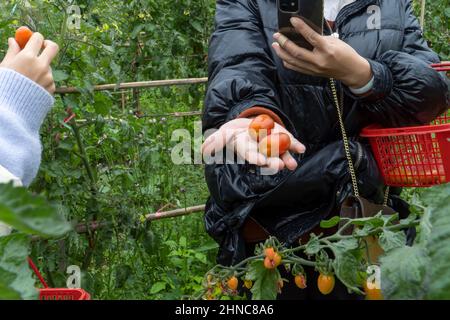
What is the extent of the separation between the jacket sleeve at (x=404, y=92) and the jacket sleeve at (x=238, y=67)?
212mm

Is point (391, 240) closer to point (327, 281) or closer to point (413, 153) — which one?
point (327, 281)

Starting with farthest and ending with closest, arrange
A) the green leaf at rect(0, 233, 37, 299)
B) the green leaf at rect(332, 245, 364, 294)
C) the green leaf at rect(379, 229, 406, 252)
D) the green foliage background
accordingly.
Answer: the green foliage background
the green leaf at rect(332, 245, 364, 294)
the green leaf at rect(379, 229, 406, 252)
the green leaf at rect(0, 233, 37, 299)

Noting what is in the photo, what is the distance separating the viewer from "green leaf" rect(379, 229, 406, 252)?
645mm

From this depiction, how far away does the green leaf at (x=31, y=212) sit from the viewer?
30cm

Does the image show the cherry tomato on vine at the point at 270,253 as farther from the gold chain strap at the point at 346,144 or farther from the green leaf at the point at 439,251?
the gold chain strap at the point at 346,144

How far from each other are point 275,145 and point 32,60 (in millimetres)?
496

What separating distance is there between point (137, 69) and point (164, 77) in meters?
0.32

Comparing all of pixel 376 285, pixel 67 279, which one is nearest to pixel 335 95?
pixel 376 285

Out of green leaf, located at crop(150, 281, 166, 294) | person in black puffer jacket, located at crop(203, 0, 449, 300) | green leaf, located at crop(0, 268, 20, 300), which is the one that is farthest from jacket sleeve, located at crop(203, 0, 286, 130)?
green leaf, located at crop(150, 281, 166, 294)

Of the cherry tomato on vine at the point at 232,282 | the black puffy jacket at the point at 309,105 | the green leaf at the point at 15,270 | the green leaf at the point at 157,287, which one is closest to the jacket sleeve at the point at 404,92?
the black puffy jacket at the point at 309,105

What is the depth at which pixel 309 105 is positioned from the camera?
143 centimetres

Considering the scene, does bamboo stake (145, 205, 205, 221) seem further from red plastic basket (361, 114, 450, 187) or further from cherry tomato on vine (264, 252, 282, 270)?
cherry tomato on vine (264, 252, 282, 270)

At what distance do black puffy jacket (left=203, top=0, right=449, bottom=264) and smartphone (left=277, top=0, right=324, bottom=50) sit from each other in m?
0.14

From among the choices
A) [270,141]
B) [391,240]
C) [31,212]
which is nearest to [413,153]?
[270,141]
